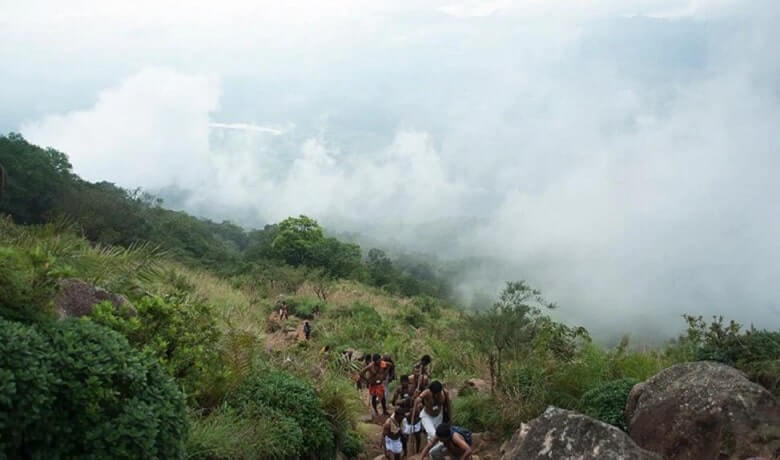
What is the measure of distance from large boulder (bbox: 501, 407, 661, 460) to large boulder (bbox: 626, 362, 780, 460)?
2535mm

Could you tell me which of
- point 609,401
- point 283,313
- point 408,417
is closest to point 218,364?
point 408,417

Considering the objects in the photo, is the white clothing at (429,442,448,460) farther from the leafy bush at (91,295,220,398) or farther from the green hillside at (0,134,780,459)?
the leafy bush at (91,295,220,398)

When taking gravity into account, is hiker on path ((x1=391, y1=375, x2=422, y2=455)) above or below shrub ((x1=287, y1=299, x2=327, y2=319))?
below

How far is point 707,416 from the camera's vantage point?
8.55 m

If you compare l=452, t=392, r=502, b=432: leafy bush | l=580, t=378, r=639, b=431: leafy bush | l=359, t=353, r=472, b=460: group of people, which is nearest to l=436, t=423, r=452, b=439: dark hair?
l=359, t=353, r=472, b=460: group of people

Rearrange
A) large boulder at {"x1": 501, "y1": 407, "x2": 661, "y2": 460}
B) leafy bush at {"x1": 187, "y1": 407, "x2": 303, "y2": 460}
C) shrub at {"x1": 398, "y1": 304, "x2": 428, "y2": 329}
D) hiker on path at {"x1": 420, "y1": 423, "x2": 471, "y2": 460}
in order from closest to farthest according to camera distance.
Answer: large boulder at {"x1": 501, "y1": 407, "x2": 661, "y2": 460} → leafy bush at {"x1": 187, "y1": 407, "x2": 303, "y2": 460} → hiker on path at {"x1": 420, "y1": 423, "x2": 471, "y2": 460} → shrub at {"x1": 398, "y1": 304, "x2": 428, "y2": 329}

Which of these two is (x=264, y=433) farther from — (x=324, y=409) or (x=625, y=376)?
(x=625, y=376)

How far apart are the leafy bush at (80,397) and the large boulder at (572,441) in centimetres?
384

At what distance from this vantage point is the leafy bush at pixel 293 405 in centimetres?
790

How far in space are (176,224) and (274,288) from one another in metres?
18.4

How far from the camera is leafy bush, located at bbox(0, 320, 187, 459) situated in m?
4.02

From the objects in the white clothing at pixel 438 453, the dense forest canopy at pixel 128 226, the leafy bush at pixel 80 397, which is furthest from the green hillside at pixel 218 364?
the dense forest canopy at pixel 128 226

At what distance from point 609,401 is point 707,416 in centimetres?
176

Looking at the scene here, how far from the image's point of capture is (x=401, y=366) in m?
17.3
